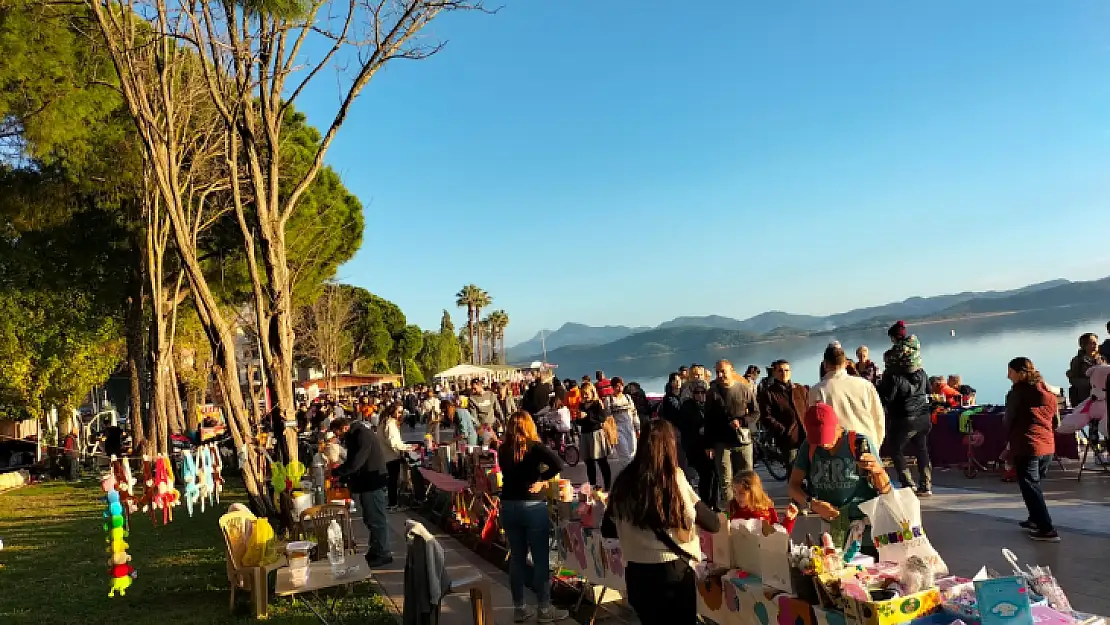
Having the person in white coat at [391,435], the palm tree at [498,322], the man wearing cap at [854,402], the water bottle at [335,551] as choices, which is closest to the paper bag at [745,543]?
the man wearing cap at [854,402]

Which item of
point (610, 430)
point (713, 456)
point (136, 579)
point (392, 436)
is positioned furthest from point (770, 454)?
point (136, 579)

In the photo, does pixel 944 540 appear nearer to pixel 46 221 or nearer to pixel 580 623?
pixel 580 623

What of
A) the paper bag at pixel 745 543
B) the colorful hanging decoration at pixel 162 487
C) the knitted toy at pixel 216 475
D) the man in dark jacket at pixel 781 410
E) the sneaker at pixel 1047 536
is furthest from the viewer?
the knitted toy at pixel 216 475

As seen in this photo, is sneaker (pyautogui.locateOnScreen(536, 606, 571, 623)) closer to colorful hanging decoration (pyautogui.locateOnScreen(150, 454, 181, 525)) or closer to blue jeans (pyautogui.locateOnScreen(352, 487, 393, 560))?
blue jeans (pyautogui.locateOnScreen(352, 487, 393, 560))

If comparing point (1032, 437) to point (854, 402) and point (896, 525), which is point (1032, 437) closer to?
point (854, 402)

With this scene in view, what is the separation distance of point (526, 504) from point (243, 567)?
9.00 feet

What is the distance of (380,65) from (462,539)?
565 centimetres

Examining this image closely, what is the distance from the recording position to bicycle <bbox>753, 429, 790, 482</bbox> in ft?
32.2

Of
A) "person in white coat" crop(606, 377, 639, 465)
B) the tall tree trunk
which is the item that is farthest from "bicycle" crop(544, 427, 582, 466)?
the tall tree trunk

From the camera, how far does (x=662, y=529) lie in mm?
3314

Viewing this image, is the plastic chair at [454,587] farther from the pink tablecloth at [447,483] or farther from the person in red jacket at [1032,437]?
the person in red jacket at [1032,437]

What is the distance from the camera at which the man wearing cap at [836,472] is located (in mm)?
3883

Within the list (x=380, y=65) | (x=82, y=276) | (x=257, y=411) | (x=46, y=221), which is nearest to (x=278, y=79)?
(x=380, y=65)

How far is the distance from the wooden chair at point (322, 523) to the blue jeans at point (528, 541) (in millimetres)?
2525
